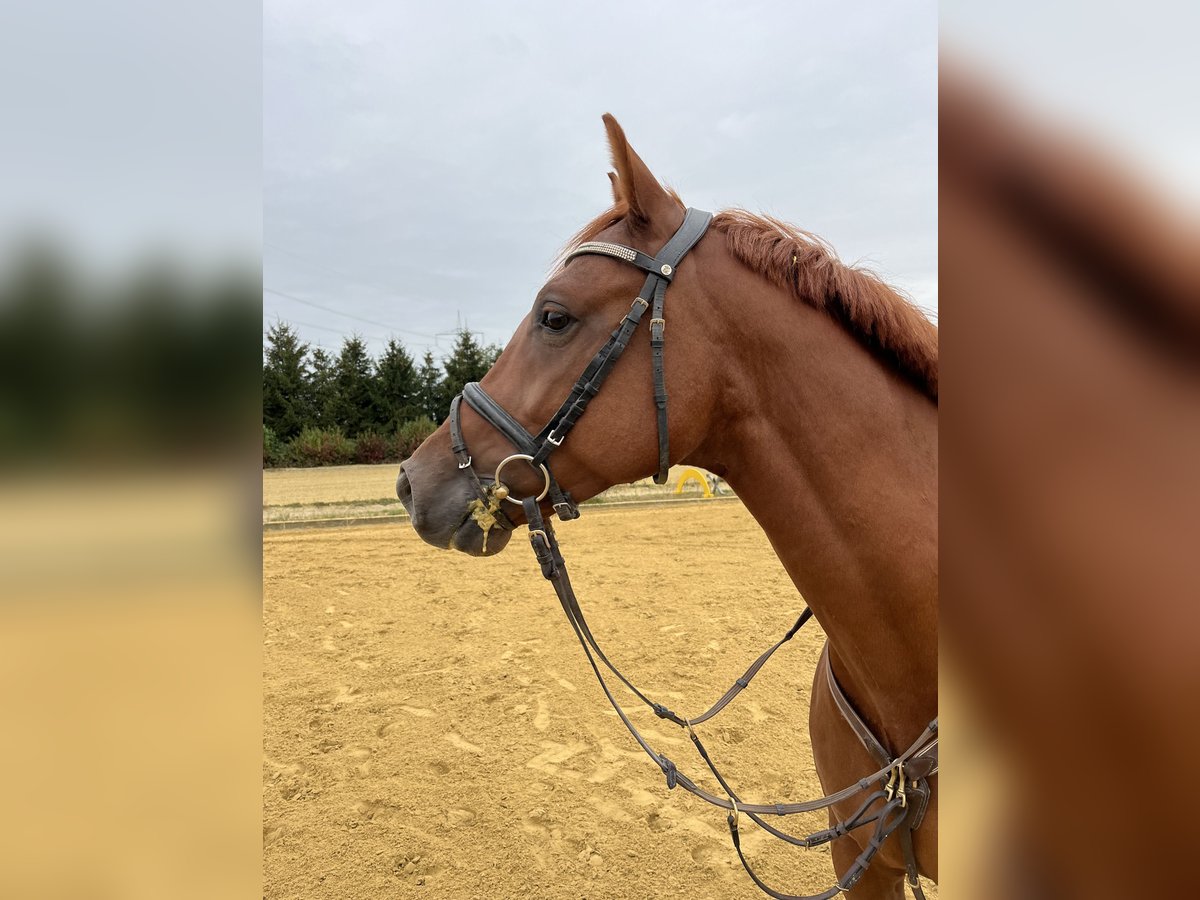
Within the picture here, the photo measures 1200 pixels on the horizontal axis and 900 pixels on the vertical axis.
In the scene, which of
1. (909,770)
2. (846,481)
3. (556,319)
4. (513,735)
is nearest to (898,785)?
(909,770)

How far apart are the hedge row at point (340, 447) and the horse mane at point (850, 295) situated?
23717 mm

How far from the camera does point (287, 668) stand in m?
6.27

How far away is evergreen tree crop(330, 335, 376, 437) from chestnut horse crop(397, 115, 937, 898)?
87.8ft

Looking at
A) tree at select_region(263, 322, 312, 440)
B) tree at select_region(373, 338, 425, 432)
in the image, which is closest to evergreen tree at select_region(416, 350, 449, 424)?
tree at select_region(373, 338, 425, 432)

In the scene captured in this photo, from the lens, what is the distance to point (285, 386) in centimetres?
2520

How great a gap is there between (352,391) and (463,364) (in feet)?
16.8

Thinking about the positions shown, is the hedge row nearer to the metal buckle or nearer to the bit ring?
the bit ring

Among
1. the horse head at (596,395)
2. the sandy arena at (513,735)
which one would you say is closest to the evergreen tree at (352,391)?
the sandy arena at (513,735)

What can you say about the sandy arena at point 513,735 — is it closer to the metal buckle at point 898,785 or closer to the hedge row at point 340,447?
the metal buckle at point 898,785

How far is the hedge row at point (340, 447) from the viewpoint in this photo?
24.2 metres

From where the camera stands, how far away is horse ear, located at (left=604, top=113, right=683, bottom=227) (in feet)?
5.98
